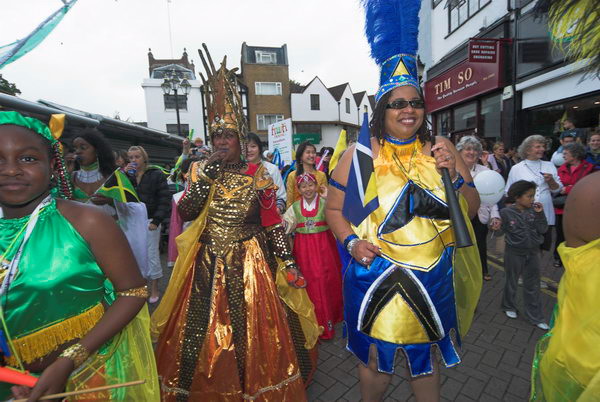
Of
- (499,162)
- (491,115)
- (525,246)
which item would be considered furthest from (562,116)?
(525,246)

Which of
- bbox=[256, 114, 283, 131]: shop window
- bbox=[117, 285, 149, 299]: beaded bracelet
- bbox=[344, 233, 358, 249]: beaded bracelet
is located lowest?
bbox=[117, 285, 149, 299]: beaded bracelet

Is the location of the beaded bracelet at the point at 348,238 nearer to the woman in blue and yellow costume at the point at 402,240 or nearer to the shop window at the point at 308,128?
the woman in blue and yellow costume at the point at 402,240

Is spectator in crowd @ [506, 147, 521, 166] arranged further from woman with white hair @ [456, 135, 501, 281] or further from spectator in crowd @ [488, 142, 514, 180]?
woman with white hair @ [456, 135, 501, 281]

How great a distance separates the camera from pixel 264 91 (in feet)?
A: 104

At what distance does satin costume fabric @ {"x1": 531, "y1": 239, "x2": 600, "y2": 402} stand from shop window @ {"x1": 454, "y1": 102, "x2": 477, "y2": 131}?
1282cm

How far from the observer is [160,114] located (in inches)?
1237

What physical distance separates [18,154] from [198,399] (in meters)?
1.84

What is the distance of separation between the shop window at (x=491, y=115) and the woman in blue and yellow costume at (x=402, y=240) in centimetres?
1086

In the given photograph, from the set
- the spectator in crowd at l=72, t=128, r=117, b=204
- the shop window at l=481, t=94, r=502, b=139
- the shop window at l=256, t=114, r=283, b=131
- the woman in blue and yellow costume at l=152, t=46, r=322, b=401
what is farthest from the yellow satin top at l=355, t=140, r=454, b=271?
the shop window at l=256, t=114, r=283, b=131

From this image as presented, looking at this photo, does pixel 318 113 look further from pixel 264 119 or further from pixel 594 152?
pixel 594 152

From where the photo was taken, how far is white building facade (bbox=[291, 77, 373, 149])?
32312mm

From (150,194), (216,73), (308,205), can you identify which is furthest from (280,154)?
(216,73)

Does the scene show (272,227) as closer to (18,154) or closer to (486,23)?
(18,154)

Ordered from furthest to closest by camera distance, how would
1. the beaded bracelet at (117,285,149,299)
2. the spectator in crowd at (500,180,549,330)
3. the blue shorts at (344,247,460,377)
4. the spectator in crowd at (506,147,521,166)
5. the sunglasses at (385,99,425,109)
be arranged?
the spectator in crowd at (506,147,521,166) → the spectator in crowd at (500,180,549,330) → the sunglasses at (385,99,425,109) → the blue shorts at (344,247,460,377) → the beaded bracelet at (117,285,149,299)
